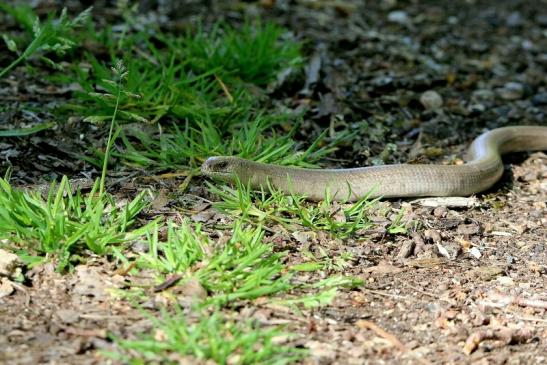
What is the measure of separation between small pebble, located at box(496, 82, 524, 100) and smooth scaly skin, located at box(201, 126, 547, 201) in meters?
1.38

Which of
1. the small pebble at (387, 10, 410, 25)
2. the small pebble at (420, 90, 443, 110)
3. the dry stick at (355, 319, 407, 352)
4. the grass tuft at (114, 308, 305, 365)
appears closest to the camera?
the grass tuft at (114, 308, 305, 365)

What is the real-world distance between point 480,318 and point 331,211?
41.7 inches

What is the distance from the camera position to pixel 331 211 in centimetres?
431

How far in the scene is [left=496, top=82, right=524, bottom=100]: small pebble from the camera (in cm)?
654

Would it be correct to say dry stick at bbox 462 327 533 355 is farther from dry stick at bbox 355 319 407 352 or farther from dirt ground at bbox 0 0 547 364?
dry stick at bbox 355 319 407 352

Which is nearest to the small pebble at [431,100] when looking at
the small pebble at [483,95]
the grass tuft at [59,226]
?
the small pebble at [483,95]

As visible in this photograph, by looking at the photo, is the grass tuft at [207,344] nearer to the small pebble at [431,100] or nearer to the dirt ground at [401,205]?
the dirt ground at [401,205]

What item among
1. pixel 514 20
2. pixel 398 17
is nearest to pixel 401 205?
pixel 398 17

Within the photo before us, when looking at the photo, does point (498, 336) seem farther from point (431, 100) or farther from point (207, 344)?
point (431, 100)

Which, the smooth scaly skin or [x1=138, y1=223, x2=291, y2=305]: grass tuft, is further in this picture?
the smooth scaly skin

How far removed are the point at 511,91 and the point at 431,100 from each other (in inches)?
32.6

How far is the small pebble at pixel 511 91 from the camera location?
6.54 m

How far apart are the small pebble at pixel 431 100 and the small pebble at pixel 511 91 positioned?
61 cm

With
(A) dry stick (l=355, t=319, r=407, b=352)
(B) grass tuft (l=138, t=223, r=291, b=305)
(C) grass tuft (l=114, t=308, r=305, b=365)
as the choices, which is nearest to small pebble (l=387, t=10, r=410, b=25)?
(B) grass tuft (l=138, t=223, r=291, b=305)
